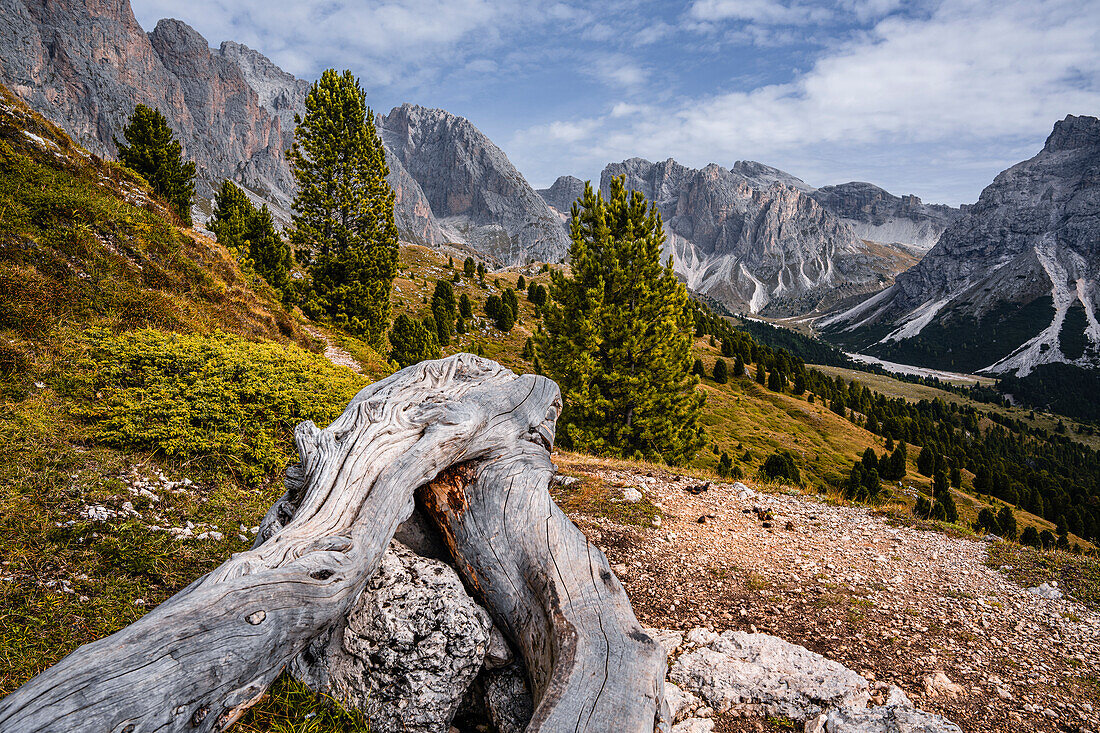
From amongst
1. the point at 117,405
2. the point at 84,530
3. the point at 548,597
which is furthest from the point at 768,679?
the point at 117,405

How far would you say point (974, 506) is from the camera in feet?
124

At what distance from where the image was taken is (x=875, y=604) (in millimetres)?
5852

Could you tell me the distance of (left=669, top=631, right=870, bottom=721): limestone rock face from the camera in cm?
400

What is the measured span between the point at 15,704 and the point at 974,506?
5196cm

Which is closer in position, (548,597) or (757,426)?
(548,597)

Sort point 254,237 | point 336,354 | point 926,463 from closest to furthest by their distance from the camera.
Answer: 1. point 336,354
2. point 254,237
3. point 926,463

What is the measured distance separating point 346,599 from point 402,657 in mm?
612

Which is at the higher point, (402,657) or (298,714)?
(402,657)

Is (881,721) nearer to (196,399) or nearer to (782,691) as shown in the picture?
(782,691)

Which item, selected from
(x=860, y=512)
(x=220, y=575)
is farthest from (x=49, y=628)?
(x=860, y=512)

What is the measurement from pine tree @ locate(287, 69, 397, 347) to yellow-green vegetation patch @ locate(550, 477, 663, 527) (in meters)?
18.4

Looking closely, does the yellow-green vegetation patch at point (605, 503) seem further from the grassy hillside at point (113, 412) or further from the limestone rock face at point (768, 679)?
the grassy hillside at point (113, 412)

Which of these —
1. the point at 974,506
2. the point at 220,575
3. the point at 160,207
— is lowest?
the point at 974,506

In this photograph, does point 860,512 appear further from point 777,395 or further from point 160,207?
point 777,395
